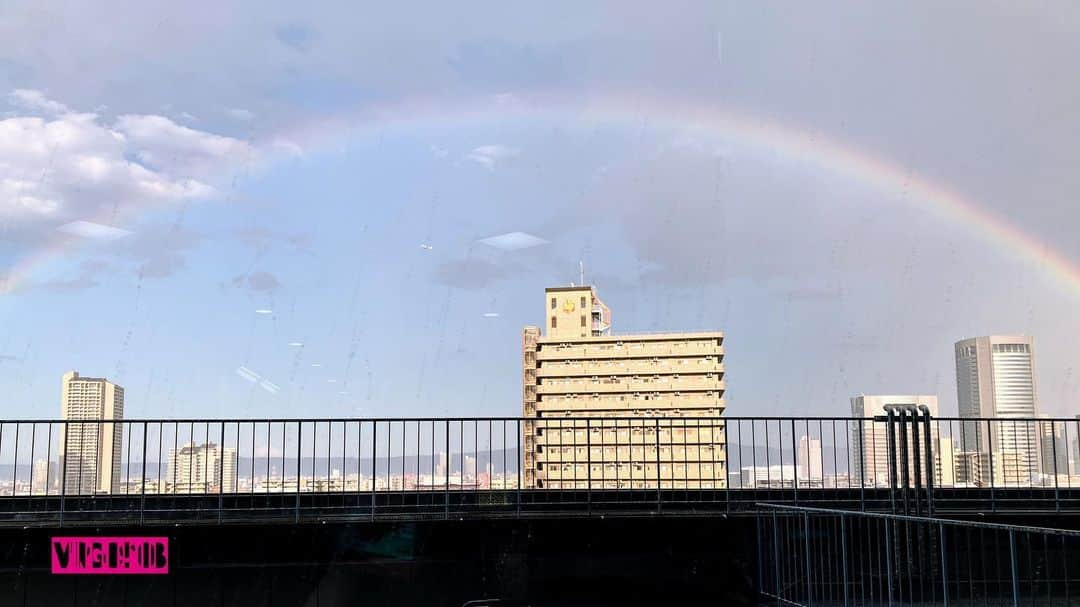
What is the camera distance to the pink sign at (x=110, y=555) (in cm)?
1327

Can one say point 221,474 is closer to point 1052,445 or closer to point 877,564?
point 877,564

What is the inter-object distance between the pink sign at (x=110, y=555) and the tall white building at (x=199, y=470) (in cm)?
209

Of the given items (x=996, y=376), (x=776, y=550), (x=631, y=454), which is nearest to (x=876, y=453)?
(x=776, y=550)

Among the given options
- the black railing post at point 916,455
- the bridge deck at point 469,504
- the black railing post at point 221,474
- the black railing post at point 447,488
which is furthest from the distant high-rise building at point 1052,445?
the black railing post at point 221,474

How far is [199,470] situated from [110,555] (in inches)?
167

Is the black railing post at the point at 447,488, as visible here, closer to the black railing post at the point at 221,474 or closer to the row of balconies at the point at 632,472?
the row of balconies at the point at 632,472

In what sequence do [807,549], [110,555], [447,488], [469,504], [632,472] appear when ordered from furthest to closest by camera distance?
[632,472] → [469,504] → [447,488] → [110,555] → [807,549]

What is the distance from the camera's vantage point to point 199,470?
57.5 feet

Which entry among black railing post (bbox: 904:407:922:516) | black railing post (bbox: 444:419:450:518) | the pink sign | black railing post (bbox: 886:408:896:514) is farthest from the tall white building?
black railing post (bbox: 904:407:922:516)

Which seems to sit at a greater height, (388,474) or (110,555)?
(388,474)

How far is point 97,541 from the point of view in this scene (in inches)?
524

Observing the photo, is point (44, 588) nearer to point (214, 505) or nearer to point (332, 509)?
point (214, 505)

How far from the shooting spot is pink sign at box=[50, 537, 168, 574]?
13273mm

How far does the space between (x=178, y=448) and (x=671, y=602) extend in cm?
870
